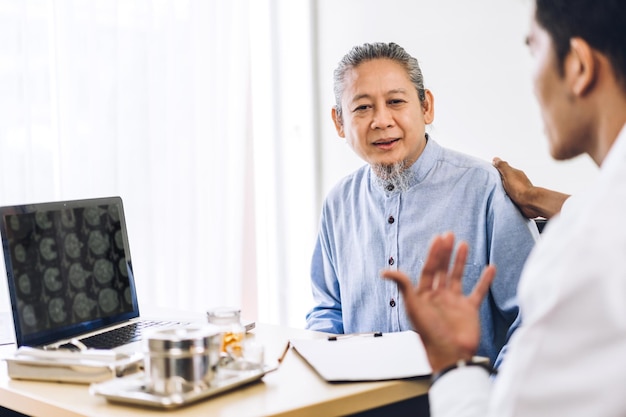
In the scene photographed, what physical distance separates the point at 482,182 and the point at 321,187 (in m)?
1.70

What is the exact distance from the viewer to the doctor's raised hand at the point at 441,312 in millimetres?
1098

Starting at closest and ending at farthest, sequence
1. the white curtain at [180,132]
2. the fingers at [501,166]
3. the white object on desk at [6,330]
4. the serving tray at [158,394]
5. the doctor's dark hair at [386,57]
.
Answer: the serving tray at [158,394], the white object on desk at [6,330], the fingers at [501,166], the doctor's dark hair at [386,57], the white curtain at [180,132]

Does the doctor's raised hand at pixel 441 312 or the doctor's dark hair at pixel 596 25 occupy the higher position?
the doctor's dark hair at pixel 596 25

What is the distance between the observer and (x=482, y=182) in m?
2.00

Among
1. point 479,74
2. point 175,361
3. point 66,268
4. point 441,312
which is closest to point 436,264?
point 441,312

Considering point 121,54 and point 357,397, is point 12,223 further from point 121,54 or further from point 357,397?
point 121,54

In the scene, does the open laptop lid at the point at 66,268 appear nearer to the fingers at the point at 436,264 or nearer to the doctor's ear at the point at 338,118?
the doctor's ear at the point at 338,118

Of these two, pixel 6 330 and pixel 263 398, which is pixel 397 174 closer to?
pixel 263 398

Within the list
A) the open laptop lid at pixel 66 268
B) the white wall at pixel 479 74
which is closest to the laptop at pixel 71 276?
the open laptop lid at pixel 66 268

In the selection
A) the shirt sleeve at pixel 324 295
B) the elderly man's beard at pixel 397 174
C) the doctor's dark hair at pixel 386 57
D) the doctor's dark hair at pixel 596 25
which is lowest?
the shirt sleeve at pixel 324 295

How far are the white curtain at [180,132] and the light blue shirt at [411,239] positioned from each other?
1.05m

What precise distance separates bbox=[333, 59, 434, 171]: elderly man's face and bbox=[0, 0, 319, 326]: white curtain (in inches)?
46.1

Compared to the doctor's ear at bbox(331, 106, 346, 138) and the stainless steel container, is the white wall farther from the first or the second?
the stainless steel container

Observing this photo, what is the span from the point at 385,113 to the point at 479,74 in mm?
969
